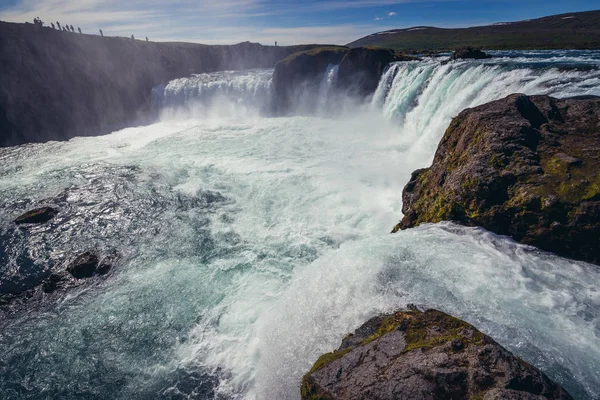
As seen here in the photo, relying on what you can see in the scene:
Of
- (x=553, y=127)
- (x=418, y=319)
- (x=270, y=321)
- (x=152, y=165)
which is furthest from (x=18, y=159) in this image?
(x=553, y=127)

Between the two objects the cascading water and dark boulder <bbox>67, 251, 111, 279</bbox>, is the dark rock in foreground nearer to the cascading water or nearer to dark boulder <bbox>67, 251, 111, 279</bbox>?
the cascading water


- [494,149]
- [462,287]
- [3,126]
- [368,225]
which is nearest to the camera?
[462,287]

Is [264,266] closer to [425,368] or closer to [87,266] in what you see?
[87,266]

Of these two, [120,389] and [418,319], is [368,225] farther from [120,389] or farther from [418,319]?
[120,389]

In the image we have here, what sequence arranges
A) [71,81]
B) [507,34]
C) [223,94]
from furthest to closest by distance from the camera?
1. [507,34]
2. [223,94]
3. [71,81]

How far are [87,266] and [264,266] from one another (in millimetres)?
7839

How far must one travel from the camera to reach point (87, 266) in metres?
13.8

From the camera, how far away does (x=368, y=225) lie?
14.8m

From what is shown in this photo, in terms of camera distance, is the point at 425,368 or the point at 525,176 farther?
the point at 525,176

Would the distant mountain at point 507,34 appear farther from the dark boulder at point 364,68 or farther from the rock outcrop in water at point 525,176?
the rock outcrop in water at point 525,176

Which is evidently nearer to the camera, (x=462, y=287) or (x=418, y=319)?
(x=418, y=319)

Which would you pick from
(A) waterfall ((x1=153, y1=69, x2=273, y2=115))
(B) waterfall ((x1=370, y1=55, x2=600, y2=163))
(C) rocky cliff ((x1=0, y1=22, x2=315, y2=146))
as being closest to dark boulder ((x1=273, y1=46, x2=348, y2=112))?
(A) waterfall ((x1=153, y1=69, x2=273, y2=115))

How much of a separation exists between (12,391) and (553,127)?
18.7 metres

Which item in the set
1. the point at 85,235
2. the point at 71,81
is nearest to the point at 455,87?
the point at 85,235
